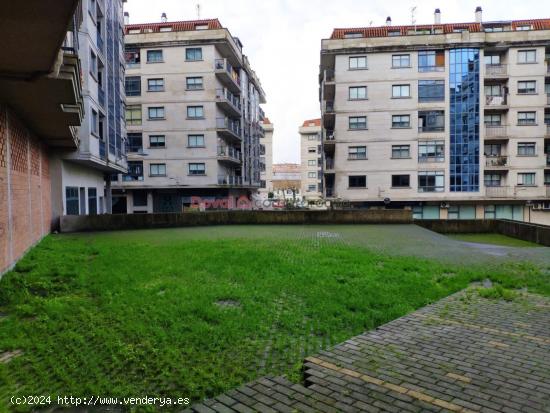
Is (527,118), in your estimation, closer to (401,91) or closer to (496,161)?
(496,161)

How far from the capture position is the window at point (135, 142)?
41.1 m

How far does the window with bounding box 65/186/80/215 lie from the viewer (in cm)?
2184

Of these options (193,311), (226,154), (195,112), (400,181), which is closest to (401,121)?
(400,181)

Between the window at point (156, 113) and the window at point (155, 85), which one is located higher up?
the window at point (155, 85)

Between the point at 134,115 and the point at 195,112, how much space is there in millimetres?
5879

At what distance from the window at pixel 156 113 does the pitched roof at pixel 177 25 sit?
311 inches

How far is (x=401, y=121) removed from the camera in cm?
3762

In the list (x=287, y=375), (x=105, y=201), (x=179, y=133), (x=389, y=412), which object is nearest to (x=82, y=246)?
(x=287, y=375)

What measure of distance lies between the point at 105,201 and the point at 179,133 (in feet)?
37.6

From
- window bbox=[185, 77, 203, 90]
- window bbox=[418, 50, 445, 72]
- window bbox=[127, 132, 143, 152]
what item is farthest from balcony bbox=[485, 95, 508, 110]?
window bbox=[127, 132, 143, 152]

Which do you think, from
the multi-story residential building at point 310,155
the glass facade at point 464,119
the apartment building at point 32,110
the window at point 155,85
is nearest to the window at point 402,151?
the glass facade at point 464,119

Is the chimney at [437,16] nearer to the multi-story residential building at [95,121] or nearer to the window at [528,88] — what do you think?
the window at [528,88]

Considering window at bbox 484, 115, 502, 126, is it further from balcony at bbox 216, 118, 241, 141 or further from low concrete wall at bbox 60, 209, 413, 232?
balcony at bbox 216, 118, 241, 141

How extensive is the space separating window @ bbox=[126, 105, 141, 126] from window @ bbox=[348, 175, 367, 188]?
20.4 metres
